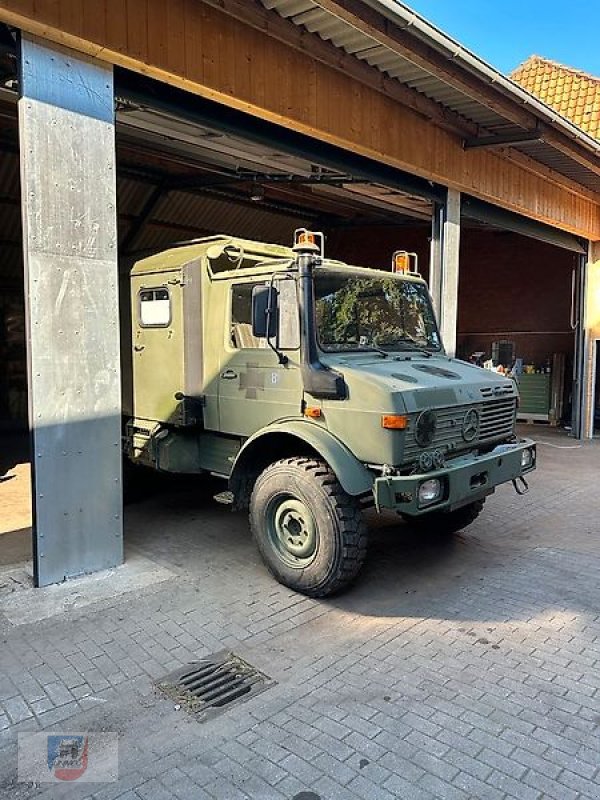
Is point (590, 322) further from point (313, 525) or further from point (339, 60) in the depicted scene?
point (313, 525)

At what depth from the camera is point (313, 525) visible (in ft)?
14.2

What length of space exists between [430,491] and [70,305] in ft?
9.34

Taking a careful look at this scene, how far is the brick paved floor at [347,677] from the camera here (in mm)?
2623

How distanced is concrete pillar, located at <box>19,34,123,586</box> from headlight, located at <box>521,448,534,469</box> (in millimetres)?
3225

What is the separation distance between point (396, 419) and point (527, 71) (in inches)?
657

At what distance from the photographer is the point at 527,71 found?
A: 16891 mm

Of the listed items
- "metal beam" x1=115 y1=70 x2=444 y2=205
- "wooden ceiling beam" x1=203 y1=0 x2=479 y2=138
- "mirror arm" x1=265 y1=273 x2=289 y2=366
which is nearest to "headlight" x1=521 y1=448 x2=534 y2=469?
"mirror arm" x1=265 y1=273 x2=289 y2=366

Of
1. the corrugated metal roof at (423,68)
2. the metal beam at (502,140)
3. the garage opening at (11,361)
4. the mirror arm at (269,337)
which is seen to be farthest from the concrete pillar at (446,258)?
the garage opening at (11,361)

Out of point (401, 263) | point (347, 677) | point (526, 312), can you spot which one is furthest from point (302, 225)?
point (347, 677)

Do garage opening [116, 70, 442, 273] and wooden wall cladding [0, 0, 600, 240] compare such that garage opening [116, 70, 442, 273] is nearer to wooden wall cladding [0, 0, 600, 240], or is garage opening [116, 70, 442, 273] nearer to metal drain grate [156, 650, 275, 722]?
wooden wall cladding [0, 0, 600, 240]

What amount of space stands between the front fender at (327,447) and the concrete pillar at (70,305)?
3.83 ft

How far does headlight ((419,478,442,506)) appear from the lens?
162 inches

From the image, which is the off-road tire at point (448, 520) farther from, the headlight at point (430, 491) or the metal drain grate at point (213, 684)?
the metal drain grate at point (213, 684)

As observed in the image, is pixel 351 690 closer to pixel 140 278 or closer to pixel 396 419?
Answer: pixel 396 419
